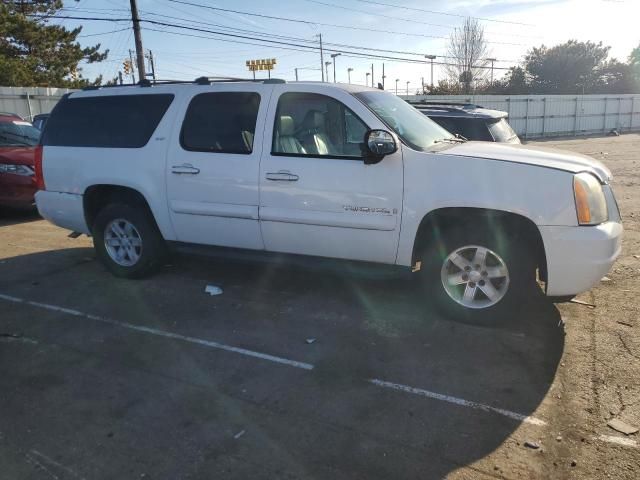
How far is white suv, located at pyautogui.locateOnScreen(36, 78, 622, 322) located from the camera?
4133 mm

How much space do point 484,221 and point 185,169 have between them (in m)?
2.89

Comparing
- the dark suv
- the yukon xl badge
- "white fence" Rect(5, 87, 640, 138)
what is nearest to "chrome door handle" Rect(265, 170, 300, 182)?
the yukon xl badge

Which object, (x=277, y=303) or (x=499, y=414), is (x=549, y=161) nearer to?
(x=499, y=414)

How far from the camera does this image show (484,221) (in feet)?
14.2

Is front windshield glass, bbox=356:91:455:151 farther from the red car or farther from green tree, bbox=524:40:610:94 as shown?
green tree, bbox=524:40:610:94

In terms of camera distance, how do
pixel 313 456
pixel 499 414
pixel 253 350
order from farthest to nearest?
pixel 253 350 → pixel 499 414 → pixel 313 456

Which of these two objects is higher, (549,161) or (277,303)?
(549,161)

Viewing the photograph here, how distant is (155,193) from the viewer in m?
5.57

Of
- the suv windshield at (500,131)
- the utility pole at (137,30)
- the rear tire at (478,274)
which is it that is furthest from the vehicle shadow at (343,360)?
the utility pole at (137,30)

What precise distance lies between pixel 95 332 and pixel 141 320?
404mm

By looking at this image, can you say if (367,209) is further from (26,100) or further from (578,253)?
(26,100)

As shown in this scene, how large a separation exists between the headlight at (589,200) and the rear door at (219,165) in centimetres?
270

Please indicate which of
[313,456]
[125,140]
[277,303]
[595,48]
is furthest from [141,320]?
[595,48]

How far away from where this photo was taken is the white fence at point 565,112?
3462 cm
